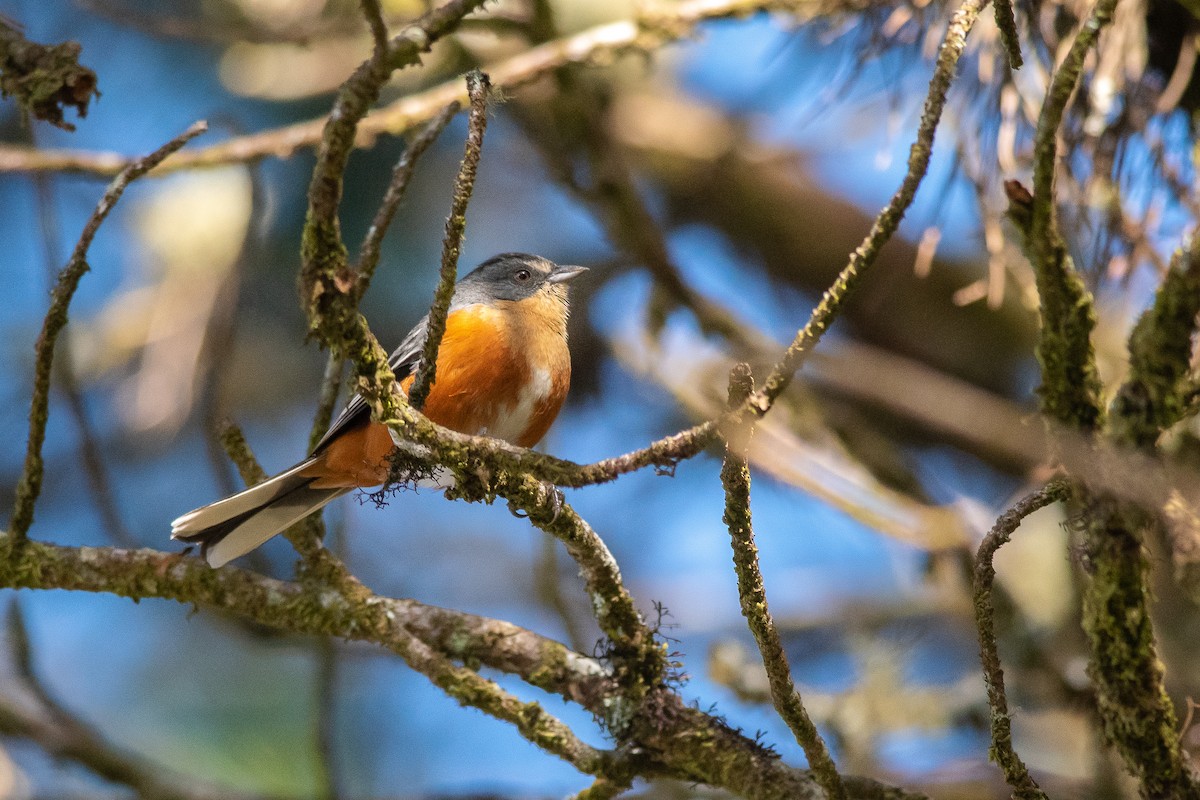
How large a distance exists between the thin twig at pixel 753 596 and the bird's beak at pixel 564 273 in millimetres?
3435

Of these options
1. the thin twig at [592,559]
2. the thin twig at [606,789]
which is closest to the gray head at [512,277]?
the thin twig at [592,559]

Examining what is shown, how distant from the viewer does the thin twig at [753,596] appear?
96.3 inches

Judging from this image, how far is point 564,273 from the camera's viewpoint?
612 cm

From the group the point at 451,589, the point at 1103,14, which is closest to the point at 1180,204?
the point at 1103,14

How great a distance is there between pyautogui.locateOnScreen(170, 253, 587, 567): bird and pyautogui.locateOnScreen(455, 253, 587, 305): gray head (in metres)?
0.51

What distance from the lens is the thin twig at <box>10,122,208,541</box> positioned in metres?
3.29

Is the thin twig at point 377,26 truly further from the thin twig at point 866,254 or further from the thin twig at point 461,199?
the thin twig at point 866,254

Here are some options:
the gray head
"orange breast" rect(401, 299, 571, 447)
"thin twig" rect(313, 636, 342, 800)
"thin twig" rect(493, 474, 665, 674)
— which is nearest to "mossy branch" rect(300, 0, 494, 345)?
"thin twig" rect(493, 474, 665, 674)

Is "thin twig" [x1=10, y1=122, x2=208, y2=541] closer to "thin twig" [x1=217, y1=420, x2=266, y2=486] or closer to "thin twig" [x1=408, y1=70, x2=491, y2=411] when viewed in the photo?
"thin twig" [x1=217, y1=420, x2=266, y2=486]

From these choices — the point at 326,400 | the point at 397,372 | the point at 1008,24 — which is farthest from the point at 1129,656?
the point at 397,372

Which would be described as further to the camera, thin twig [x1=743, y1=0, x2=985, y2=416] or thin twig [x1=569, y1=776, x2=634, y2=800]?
thin twig [x1=569, y1=776, x2=634, y2=800]

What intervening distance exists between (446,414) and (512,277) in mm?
1368

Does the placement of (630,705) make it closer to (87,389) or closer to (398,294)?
(398,294)

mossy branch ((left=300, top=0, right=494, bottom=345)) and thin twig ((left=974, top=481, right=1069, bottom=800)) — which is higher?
mossy branch ((left=300, top=0, right=494, bottom=345))
